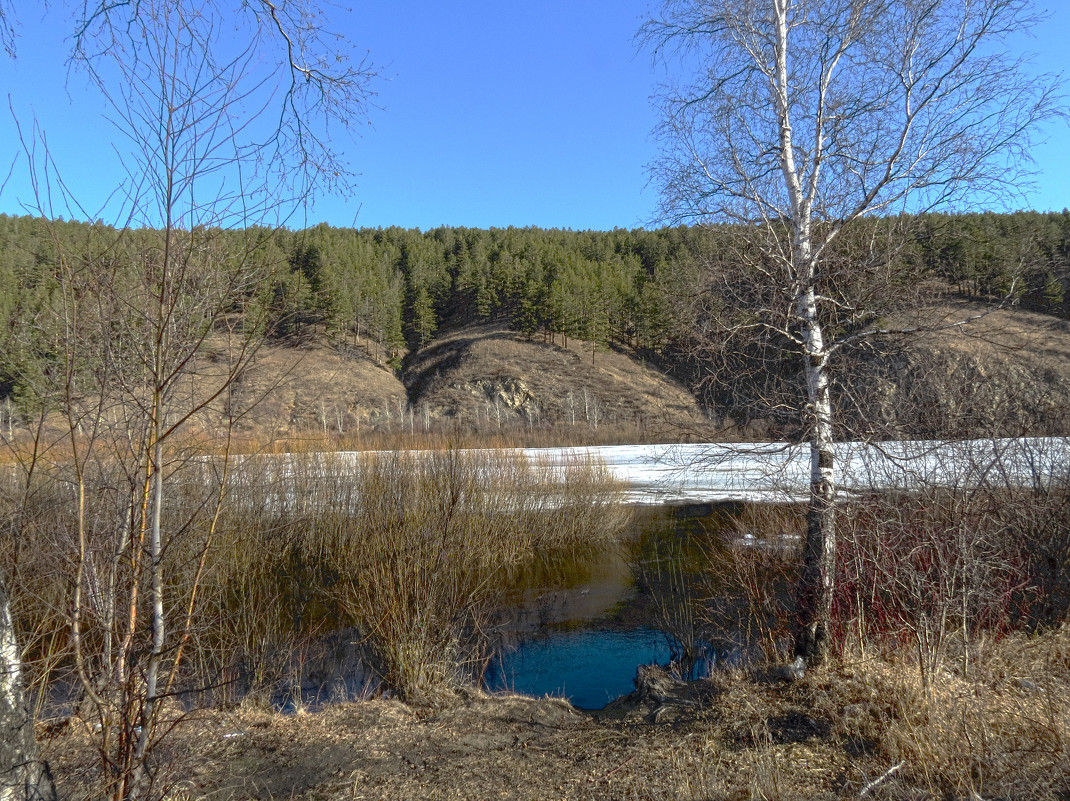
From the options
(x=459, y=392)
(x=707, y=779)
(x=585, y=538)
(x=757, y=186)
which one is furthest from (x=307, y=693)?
(x=459, y=392)

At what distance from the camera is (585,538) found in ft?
44.6

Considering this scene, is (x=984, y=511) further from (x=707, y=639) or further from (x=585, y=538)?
(x=585, y=538)

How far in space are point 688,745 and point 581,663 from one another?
3481 millimetres

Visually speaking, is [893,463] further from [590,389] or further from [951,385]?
[590,389]

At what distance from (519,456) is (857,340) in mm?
8904

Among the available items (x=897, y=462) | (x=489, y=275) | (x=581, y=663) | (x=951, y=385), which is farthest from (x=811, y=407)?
(x=489, y=275)

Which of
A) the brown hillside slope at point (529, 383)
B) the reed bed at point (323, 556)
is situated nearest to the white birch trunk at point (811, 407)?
the reed bed at point (323, 556)

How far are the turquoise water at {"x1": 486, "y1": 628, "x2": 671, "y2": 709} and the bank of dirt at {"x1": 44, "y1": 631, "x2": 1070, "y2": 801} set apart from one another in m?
1.25

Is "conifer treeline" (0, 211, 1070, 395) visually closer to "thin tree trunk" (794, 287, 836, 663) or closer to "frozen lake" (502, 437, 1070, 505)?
"thin tree trunk" (794, 287, 836, 663)

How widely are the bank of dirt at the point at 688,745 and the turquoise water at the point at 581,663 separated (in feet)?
4.10

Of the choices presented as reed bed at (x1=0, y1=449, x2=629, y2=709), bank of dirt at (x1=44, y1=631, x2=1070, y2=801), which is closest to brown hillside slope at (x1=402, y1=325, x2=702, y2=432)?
reed bed at (x1=0, y1=449, x2=629, y2=709)

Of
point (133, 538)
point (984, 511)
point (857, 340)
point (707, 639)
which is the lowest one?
point (707, 639)

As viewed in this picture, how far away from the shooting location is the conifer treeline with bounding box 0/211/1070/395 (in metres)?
2.53

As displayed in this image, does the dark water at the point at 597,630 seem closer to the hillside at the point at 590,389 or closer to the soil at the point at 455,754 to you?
the soil at the point at 455,754
